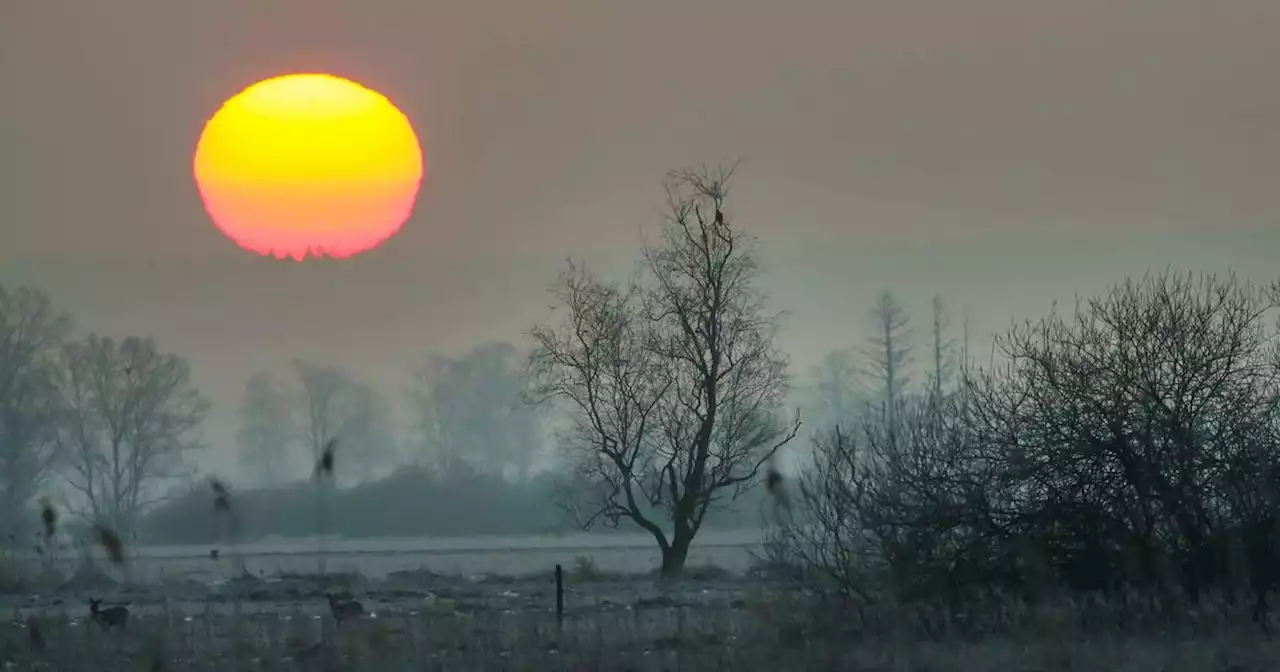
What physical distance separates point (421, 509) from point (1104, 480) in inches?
1621

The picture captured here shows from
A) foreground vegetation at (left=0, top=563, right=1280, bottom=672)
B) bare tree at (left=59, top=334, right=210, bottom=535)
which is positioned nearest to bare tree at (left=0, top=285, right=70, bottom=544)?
bare tree at (left=59, top=334, right=210, bottom=535)

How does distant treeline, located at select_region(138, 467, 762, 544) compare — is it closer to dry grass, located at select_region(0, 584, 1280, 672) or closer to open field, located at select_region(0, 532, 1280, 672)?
open field, located at select_region(0, 532, 1280, 672)

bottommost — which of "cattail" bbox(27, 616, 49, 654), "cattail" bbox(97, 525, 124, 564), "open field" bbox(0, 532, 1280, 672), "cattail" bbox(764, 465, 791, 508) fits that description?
"open field" bbox(0, 532, 1280, 672)

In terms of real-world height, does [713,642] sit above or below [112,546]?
below

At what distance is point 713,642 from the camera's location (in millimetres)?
17172

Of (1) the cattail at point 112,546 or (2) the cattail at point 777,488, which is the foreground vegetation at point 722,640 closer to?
(2) the cattail at point 777,488

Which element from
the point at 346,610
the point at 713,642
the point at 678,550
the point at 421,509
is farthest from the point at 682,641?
the point at 421,509

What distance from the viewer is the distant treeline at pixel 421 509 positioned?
168ft

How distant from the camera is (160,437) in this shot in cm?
4675

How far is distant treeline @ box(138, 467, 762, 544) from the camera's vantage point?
168ft

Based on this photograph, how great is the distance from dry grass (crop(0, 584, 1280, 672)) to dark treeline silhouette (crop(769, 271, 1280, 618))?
0.70m

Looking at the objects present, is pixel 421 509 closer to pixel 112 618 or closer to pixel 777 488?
pixel 777 488

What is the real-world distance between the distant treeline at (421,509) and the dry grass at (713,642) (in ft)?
102

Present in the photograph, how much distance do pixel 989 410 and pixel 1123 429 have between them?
71.5 inches
